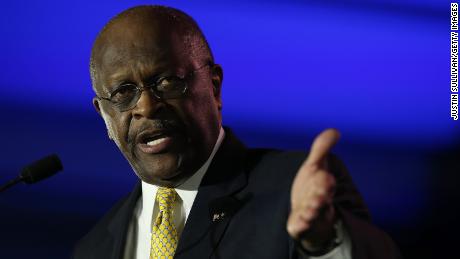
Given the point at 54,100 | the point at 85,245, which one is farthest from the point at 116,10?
the point at 85,245

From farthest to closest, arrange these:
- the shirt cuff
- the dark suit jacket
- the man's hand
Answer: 1. the dark suit jacket
2. the shirt cuff
3. the man's hand

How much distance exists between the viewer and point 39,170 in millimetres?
1656

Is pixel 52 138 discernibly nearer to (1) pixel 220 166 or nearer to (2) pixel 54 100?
(2) pixel 54 100

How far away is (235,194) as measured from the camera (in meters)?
1.72

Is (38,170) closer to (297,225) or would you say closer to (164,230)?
(164,230)

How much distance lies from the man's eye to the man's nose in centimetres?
3

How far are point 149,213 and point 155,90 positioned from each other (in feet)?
1.04

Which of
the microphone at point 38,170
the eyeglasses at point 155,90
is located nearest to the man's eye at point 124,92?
the eyeglasses at point 155,90

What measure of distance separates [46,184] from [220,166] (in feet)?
2.39

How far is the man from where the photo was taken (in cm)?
163

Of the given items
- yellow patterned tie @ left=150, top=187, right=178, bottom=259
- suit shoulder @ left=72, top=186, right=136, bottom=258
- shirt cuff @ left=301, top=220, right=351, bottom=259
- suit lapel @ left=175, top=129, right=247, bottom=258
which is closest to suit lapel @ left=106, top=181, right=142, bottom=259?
suit shoulder @ left=72, top=186, right=136, bottom=258

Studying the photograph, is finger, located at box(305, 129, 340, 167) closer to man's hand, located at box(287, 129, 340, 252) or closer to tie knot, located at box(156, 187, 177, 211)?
man's hand, located at box(287, 129, 340, 252)

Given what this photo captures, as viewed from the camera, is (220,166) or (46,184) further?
(46,184)

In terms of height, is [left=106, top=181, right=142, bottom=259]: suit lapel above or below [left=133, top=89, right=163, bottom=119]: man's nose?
below
